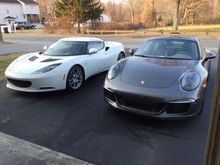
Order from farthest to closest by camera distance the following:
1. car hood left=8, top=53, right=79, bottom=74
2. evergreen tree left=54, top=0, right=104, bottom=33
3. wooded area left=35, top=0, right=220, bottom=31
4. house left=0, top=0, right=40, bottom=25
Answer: house left=0, top=0, right=40, bottom=25 < wooded area left=35, top=0, right=220, bottom=31 < evergreen tree left=54, top=0, right=104, bottom=33 < car hood left=8, top=53, right=79, bottom=74

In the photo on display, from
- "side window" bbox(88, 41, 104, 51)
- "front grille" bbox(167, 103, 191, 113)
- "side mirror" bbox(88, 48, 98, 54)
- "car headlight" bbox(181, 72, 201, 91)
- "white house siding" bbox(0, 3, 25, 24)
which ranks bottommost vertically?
"front grille" bbox(167, 103, 191, 113)

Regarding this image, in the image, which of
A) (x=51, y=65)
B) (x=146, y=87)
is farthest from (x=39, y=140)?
(x=51, y=65)

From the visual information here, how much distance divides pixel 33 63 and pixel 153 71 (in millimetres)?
→ 2797

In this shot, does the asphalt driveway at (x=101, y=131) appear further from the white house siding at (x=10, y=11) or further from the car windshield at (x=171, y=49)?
the white house siding at (x=10, y=11)

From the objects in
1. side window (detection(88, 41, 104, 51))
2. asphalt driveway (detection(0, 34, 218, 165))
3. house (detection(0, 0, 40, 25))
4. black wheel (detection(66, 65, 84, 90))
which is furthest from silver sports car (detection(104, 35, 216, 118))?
house (detection(0, 0, 40, 25))

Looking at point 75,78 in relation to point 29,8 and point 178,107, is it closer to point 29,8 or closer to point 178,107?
point 178,107

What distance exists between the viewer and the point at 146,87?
3510 millimetres

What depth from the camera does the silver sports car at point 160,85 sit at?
3.36m

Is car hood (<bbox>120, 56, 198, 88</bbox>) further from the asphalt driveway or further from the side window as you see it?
the side window

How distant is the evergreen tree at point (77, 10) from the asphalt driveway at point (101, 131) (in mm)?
26054

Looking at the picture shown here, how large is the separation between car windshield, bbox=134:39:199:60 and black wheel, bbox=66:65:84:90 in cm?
146

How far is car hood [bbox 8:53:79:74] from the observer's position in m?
4.90

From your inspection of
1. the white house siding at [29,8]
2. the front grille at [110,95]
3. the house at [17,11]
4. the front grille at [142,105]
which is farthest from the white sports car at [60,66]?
the white house siding at [29,8]

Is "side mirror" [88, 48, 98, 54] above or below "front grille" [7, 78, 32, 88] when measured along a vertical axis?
above
